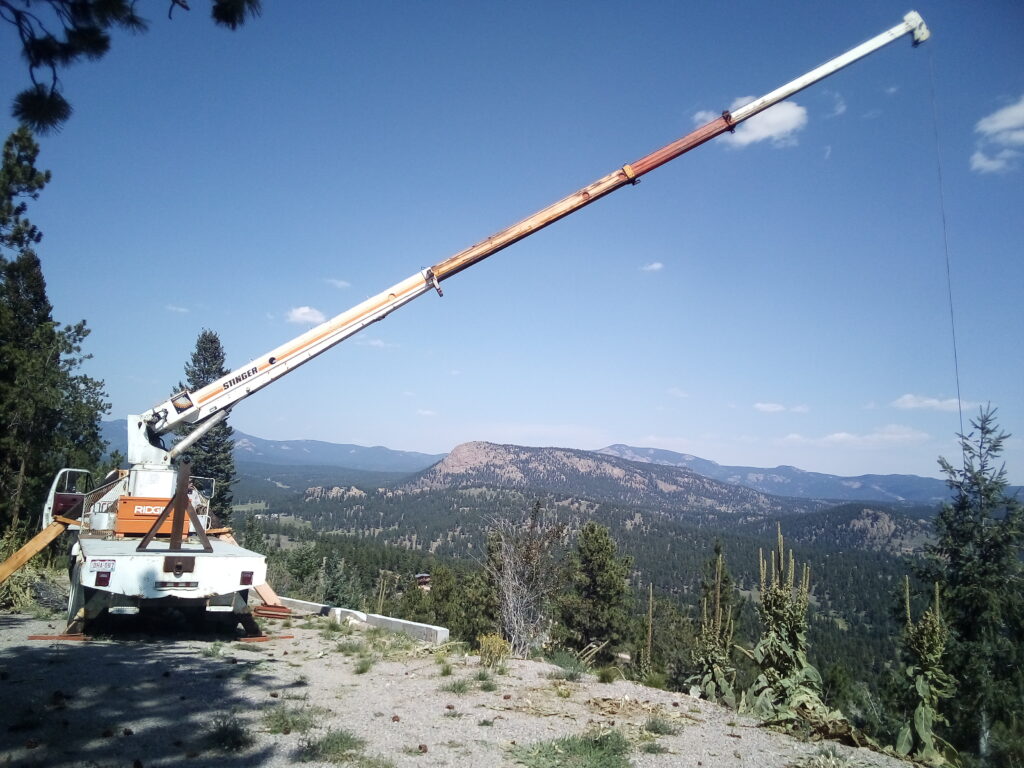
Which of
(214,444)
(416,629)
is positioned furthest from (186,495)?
(214,444)

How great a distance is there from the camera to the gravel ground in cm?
502

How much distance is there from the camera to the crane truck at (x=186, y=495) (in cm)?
859

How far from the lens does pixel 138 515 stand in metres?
10.7

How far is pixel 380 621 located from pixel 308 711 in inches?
247

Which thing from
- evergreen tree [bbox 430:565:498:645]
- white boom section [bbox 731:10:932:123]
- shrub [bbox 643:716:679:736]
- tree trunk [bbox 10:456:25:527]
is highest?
white boom section [bbox 731:10:932:123]

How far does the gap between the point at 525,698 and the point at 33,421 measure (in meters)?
18.5

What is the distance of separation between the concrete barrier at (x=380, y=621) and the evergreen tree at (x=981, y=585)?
46.6ft

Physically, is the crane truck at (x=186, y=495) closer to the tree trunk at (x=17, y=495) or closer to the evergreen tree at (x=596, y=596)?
the tree trunk at (x=17, y=495)

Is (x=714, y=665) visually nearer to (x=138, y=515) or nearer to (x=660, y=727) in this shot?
(x=660, y=727)

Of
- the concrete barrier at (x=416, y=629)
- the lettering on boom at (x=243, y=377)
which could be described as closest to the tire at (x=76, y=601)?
the lettering on boom at (x=243, y=377)

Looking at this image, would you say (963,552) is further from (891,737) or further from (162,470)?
(162,470)

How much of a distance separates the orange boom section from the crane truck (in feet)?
0.06

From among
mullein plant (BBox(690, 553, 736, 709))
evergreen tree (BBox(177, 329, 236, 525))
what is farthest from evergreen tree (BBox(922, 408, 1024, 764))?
evergreen tree (BBox(177, 329, 236, 525))

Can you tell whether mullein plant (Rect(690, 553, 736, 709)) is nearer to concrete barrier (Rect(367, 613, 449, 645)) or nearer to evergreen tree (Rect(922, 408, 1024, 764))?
concrete barrier (Rect(367, 613, 449, 645))
